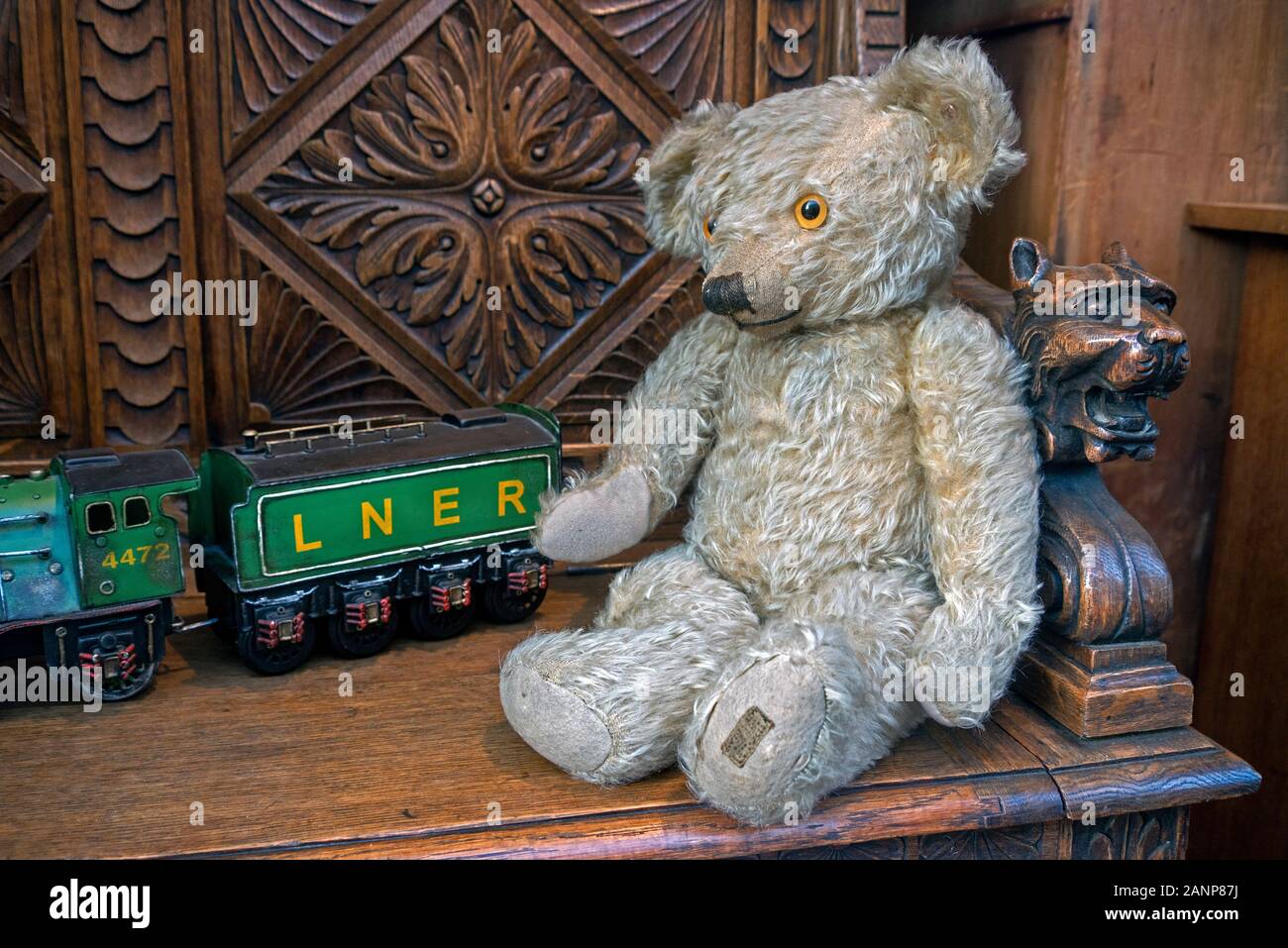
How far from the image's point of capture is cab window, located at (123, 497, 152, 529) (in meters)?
1.13

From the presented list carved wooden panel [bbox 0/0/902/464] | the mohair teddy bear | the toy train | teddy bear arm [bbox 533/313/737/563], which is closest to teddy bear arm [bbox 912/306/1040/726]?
the mohair teddy bear

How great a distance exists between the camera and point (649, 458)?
1.24 meters

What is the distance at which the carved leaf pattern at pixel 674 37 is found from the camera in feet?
4.87

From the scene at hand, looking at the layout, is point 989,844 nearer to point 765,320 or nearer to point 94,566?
point 765,320

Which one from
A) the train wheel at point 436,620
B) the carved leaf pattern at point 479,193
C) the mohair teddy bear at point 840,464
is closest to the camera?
the mohair teddy bear at point 840,464

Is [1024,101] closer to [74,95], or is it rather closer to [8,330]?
[74,95]

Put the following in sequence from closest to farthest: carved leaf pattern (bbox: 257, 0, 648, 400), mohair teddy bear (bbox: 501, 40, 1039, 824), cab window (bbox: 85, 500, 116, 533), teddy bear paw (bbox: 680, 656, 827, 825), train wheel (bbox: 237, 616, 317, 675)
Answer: teddy bear paw (bbox: 680, 656, 827, 825) → mohair teddy bear (bbox: 501, 40, 1039, 824) → cab window (bbox: 85, 500, 116, 533) → train wheel (bbox: 237, 616, 317, 675) → carved leaf pattern (bbox: 257, 0, 648, 400)

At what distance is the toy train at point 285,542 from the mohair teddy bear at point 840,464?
9.5 inches

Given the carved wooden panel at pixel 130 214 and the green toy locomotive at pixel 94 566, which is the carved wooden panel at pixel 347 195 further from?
the green toy locomotive at pixel 94 566

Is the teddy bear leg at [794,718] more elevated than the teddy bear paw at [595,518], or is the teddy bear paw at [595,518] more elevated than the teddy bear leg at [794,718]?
the teddy bear paw at [595,518]

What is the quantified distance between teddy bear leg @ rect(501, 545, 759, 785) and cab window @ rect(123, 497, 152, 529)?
396 mm

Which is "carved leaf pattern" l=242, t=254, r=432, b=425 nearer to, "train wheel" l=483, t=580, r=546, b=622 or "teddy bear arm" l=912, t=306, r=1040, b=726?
"train wheel" l=483, t=580, r=546, b=622

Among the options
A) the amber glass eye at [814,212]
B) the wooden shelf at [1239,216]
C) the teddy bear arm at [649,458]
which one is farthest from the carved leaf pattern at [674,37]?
the wooden shelf at [1239,216]
